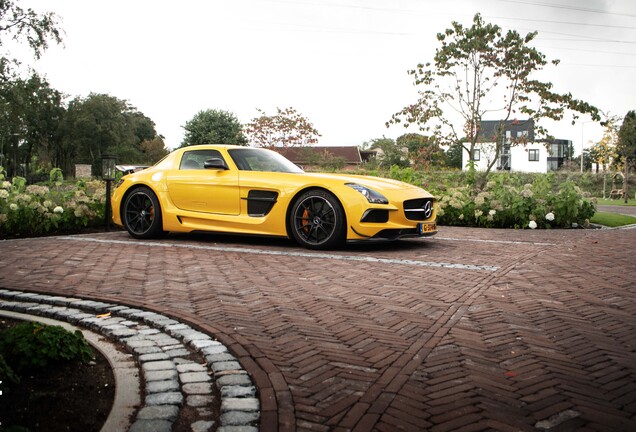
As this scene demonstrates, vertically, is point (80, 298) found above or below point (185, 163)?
below

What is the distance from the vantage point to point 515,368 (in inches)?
126

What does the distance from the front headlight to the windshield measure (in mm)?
1401

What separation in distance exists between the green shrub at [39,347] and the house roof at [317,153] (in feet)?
137

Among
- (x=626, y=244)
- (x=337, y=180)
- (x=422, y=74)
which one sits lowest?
(x=626, y=244)

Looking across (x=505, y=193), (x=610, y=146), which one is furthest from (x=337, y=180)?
(x=610, y=146)

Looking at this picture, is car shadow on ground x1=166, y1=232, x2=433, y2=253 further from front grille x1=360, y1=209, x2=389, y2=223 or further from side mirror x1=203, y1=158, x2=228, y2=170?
side mirror x1=203, y1=158, x2=228, y2=170

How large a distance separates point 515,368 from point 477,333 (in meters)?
0.68

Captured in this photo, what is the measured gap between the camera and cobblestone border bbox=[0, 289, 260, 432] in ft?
8.23

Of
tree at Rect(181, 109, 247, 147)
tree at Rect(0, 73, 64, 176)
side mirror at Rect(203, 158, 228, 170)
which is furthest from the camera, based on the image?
tree at Rect(181, 109, 247, 147)

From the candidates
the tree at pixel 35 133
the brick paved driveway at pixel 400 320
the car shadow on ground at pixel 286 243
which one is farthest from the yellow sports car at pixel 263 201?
the tree at pixel 35 133

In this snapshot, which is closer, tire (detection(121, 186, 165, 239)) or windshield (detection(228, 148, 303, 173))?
windshield (detection(228, 148, 303, 173))

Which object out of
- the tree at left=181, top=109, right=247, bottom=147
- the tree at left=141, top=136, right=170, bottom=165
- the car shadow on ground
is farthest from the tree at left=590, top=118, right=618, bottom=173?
the tree at left=141, top=136, right=170, bottom=165

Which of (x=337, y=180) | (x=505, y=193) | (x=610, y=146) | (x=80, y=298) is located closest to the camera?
(x=80, y=298)

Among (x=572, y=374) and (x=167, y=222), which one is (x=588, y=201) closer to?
(x=167, y=222)
